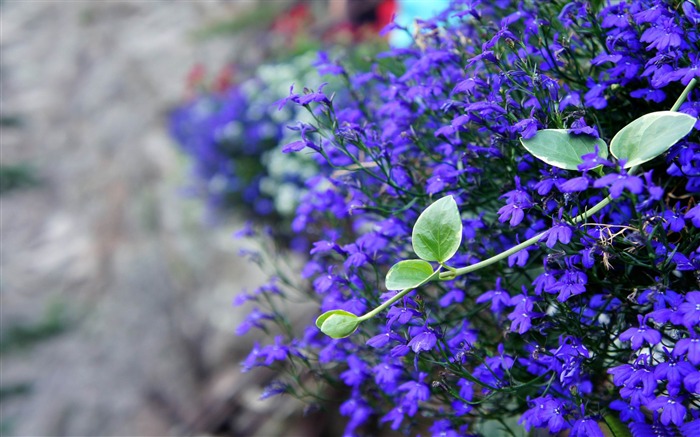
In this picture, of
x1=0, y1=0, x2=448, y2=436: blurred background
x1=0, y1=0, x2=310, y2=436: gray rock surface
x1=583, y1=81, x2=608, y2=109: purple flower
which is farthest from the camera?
x1=0, y1=0, x2=310, y2=436: gray rock surface

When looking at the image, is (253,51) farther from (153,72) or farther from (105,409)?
(105,409)

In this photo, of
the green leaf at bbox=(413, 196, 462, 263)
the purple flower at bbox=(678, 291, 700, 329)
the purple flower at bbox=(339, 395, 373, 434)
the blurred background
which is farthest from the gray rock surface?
the purple flower at bbox=(678, 291, 700, 329)

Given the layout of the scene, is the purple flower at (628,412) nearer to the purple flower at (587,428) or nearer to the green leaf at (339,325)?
the purple flower at (587,428)

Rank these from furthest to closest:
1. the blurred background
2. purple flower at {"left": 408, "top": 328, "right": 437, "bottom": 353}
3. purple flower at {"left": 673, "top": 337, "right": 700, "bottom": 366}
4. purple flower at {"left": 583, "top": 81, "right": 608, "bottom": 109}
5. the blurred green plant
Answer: the blurred green plant
the blurred background
purple flower at {"left": 583, "top": 81, "right": 608, "bottom": 109}
purple flower at {"left": 408, "top": 328, "right": 437, "bottom": 353}
purple flower at {"left": 673, "top": 337, "right": 700, "bottom": 366}

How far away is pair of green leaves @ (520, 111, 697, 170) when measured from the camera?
2.19 ft

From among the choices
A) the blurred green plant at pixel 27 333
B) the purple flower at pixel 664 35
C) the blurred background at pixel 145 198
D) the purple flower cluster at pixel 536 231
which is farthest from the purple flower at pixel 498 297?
the blurred green plant at pixel 27 333

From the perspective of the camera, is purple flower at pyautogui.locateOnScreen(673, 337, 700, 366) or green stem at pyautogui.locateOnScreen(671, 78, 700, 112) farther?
green stem at pyautogui.locateOnScreen(671, 78, 700, 112)

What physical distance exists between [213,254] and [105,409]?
985 millimetres

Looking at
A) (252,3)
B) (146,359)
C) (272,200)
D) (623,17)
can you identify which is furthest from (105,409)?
(623,17)

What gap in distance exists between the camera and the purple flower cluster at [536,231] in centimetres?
72

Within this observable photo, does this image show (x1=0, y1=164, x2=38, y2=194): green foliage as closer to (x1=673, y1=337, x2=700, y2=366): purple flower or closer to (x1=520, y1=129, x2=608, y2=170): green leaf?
(x1=520, y1=129, x2=608, y2=170): green leaf

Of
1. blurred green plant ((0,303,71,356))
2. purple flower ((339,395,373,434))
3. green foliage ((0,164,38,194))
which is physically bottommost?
purple flower ((339,395,373,434))

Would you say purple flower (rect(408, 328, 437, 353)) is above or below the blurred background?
below

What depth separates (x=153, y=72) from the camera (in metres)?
4.93
